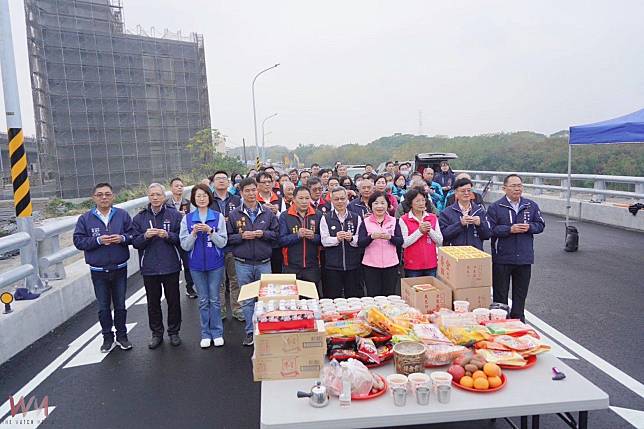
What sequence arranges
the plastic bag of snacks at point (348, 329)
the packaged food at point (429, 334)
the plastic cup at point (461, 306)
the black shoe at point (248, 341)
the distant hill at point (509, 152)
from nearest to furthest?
1. the packaged food at point (429, 334)
2. the plastic bag of snacks at point (348, 329)
3. the plastic cup at point (461, 306)
4. the black shoe at point (248, 341)
5. the distant hill at point (509, 152)

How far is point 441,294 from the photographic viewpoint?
402cm

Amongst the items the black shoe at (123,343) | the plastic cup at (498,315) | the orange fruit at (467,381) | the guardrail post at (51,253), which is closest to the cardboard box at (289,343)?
the orange fruit at (467,381)

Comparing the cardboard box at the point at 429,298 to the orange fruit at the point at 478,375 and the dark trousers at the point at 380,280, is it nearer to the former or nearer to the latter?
the orange fruit at the point at 478,375

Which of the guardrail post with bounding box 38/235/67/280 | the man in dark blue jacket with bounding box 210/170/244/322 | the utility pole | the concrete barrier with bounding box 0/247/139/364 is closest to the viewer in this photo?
the concrete barrier with bounding box 0/247/139/364

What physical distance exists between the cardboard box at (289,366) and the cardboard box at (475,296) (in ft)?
5.00

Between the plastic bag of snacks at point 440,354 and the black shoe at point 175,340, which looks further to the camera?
the black shoe at point 175,340

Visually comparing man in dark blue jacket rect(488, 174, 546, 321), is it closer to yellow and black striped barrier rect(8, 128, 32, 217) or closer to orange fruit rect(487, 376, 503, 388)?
orange fruit rect(487, 376, 503, 388)

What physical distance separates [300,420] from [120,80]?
46.0 metres

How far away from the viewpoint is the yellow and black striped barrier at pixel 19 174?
241 inches

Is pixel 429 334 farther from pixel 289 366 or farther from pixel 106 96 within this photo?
pixel 106 96

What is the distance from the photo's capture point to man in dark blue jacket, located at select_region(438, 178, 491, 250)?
5.44 meters

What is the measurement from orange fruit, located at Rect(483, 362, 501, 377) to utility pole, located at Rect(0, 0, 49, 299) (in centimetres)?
534

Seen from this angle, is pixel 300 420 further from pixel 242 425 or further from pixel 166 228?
pixel 166 228

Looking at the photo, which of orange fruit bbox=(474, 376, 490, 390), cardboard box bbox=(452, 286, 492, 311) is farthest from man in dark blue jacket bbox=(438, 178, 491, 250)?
orange fruit bbox=(474, 376, 490, 390)
